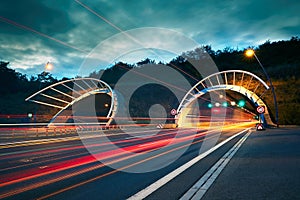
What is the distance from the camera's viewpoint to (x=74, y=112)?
2657 inches

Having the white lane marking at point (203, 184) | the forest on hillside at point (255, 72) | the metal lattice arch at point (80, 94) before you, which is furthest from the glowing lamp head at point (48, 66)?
the white lane marking at point (203, 184)

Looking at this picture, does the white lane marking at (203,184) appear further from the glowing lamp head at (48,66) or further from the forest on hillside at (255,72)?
the glowing lamp head at (48,66)

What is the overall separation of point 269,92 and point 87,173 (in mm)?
46334

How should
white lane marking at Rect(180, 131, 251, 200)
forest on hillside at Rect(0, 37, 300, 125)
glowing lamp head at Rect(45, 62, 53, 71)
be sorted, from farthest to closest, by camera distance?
forest on hillside at Rect(0, 37, 300, 125) → glowing lamp head at Rect(45, 62, 53, 71) → white lane marking at Rect(180, 131, 251, 200)

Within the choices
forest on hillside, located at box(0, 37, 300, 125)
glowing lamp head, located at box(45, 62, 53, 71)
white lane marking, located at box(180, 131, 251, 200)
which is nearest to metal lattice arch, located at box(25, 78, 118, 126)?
forest on hillside, located at box(0, 37, 300, 125)

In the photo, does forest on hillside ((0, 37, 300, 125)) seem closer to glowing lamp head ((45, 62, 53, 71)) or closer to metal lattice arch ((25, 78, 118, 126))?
glowing lamp head ((45, 62, 53, 71))

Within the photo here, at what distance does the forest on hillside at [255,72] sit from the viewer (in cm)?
4164

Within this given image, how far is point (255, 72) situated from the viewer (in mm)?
67062

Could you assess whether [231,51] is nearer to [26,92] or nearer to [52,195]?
[26,92]

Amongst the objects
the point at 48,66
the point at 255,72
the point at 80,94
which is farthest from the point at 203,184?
the point at 255,72

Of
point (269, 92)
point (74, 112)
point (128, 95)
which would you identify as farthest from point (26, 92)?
point (269, 92)

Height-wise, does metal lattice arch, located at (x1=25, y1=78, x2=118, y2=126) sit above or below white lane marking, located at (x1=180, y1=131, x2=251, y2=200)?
above

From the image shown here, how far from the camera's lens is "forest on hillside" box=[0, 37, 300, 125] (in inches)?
1639

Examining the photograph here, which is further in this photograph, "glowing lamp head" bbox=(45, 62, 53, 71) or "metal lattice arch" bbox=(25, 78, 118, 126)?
"metal lattice arch" bbox=(25, 78, 118, 126)
